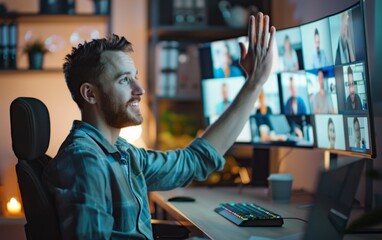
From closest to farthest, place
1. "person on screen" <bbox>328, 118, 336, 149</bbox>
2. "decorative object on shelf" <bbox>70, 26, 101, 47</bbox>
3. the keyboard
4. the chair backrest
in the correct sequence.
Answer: the chair backrest < the keyboard < "person on screen" <bbox>328, 118, 336, 149</bbox> < "decorative object on shelf" <bbox>70, 26, 101, 47</bbox>

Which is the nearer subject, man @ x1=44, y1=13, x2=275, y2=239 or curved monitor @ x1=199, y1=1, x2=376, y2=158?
man @ x1=44, y1=13, x2=275, y2=239

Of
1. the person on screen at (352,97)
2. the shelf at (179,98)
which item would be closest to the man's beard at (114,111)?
the person on screen at (352,97)

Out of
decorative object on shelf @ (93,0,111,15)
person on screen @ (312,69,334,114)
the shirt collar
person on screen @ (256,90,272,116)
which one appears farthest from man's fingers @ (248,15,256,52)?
decorative object on shelf @ (93,0,111,15)

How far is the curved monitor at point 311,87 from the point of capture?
2.09 metres

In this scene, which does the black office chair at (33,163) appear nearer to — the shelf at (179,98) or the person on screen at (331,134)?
the person on screen at (331,134)

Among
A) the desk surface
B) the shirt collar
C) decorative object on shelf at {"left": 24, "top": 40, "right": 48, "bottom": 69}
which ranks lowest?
the desk surface

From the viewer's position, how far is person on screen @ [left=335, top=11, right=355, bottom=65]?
2.13 metres

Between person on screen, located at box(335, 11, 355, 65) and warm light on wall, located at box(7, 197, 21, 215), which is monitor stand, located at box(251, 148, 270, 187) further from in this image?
warm light on wall, located at box(7, 197, 21, 215)

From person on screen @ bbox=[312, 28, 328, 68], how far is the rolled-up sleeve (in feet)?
1.78

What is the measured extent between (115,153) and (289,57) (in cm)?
103

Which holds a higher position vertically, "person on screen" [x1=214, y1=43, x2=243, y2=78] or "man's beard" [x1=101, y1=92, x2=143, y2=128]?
"person on screen" [x1=214, y1=43, x2=243, y2=78]

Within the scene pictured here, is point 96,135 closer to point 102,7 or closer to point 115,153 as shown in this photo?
point 115,153

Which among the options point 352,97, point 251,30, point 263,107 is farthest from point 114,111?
point 263,107

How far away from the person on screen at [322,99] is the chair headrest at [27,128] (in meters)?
1.01
